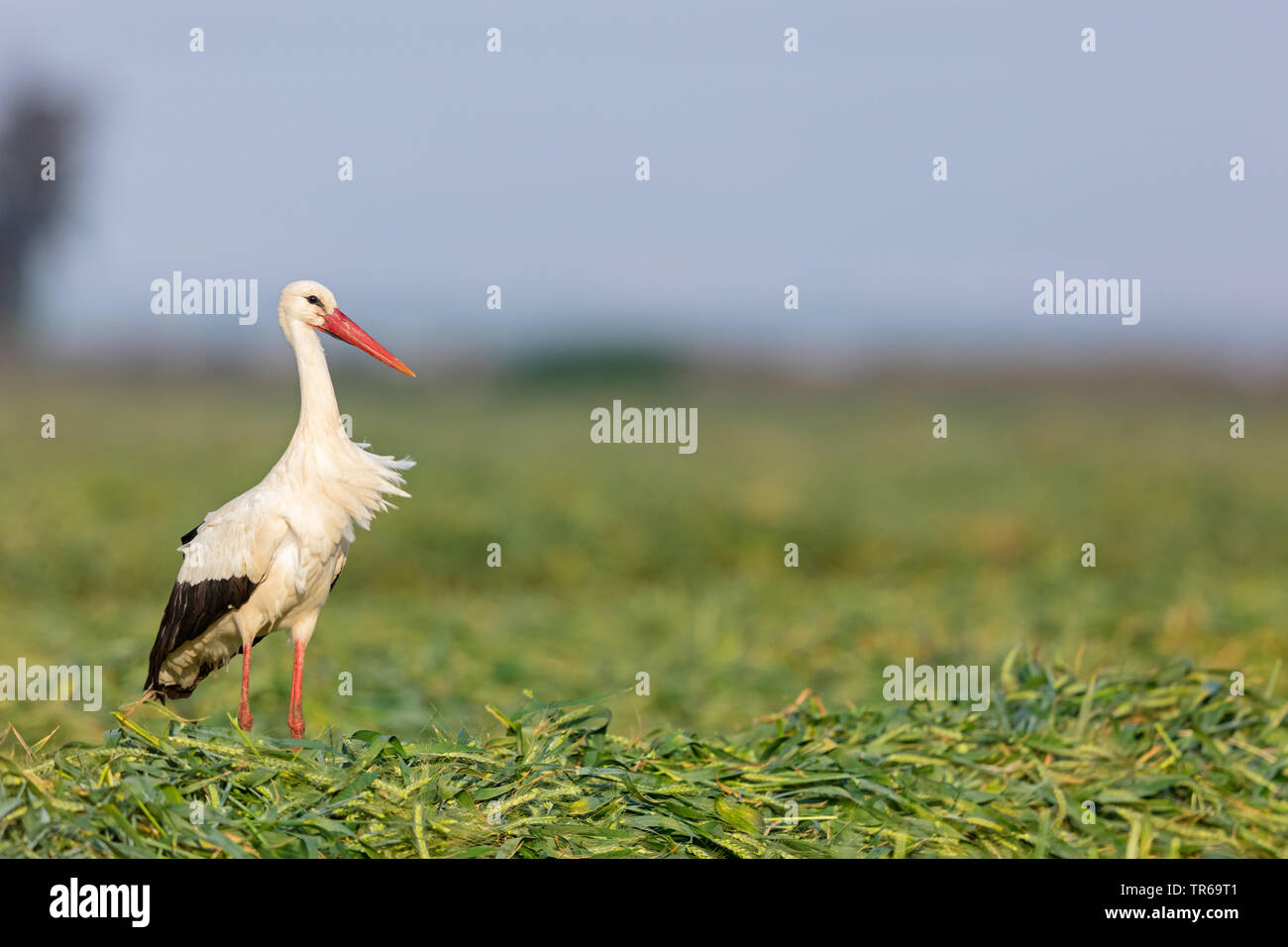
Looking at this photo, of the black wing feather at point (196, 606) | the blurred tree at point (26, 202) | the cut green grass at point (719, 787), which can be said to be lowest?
the cut green grass at point (719, 787)

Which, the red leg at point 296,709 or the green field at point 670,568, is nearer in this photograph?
the red leg at point 296,709

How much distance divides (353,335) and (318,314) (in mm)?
167

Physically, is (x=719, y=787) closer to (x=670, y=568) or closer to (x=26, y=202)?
(x=670, y=568)

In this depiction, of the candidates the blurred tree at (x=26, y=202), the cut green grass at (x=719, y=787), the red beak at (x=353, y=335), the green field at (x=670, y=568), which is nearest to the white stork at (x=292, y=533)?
the red beak at (x=353, y=335)

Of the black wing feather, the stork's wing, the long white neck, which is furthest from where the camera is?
the black wing feather

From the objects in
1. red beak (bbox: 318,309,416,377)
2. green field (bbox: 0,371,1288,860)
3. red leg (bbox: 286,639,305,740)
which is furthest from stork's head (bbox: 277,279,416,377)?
green field (bbox: 0,371,1288,860)

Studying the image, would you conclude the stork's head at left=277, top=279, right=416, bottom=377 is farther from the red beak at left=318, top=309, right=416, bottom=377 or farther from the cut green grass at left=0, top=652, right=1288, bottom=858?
the cut green grass at left=0, top=652, right=1288, bottom=858

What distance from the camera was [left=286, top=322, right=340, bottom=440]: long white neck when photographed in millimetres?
4633

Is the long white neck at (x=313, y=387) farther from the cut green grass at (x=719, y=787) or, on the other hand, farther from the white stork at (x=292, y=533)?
the cut green grass at (x=719, y=787)

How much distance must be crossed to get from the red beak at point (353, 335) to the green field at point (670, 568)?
180cm

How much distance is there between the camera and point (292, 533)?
4875mm

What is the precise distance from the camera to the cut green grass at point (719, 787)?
451 centimetres
